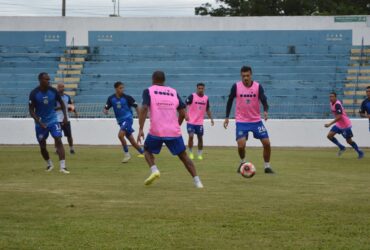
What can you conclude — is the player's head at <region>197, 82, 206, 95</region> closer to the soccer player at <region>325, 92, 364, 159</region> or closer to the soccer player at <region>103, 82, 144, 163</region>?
the soccer player at <region>103, 82, 144, 163</region>

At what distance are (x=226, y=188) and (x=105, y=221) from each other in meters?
4.23

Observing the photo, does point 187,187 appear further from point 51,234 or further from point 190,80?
point 190,80

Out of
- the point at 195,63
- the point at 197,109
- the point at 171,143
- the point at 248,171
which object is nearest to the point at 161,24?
the point at 195,63

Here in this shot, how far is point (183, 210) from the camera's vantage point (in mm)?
9969

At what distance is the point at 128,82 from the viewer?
121 ft

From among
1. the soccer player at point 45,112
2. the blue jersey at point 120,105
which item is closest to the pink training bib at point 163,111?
the soccer player at point 45,112

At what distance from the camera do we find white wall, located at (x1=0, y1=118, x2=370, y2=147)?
3080 cm

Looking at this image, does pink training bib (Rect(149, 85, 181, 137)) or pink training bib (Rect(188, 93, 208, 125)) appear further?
pink training bib (Rect(188, 93, 208, 125))

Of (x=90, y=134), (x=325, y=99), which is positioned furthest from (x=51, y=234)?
(x=325, y=99)

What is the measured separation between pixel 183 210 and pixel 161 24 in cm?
3251

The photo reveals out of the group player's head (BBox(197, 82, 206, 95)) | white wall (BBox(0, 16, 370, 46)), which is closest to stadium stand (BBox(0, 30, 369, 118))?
white wall (BBox(0, 16, 370, 46))

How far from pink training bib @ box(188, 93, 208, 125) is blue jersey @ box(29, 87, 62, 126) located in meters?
7.34

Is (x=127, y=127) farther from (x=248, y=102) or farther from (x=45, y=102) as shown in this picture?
(x=248, y=102)

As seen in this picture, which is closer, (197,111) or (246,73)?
(246,73)
